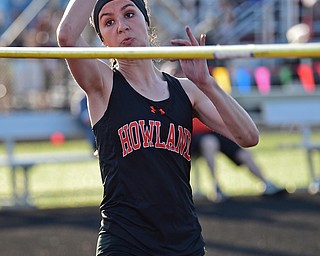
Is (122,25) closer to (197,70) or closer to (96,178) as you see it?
(197,70)

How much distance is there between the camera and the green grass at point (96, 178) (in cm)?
1137

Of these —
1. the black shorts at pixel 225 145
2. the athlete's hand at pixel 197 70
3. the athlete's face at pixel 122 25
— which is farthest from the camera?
the black shorts at pixel 225 145

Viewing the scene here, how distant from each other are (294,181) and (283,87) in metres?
6.07

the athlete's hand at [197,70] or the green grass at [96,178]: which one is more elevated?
the athlete's hand at [197,70]

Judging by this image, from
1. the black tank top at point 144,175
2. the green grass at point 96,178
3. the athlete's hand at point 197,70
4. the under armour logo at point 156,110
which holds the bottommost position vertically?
the green grass at point 96,178

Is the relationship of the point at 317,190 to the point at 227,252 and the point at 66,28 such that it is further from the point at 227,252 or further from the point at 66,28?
the point at 66,28

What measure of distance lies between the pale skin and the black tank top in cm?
6

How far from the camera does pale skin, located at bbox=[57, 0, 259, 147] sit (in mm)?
3748

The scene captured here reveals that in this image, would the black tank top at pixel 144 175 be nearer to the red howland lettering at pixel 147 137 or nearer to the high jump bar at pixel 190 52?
the red howland lettering at pixel 147 137

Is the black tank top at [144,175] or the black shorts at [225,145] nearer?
the black tank top at [144,175]

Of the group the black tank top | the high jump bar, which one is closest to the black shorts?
the black tank top

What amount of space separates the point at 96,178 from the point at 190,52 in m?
10.2

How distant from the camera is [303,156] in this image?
15547mm

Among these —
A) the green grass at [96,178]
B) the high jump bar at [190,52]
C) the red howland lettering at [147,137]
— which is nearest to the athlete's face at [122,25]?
the red howland lettering at [147,137]
